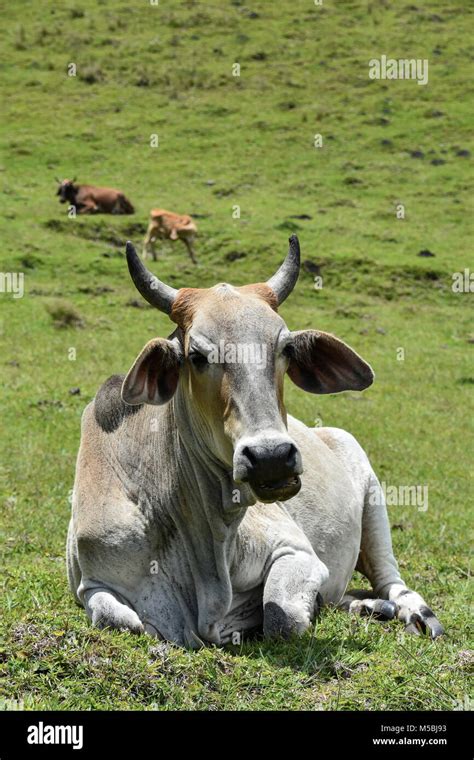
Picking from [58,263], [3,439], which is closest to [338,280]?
[58,263]

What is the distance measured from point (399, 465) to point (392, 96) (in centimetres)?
2883

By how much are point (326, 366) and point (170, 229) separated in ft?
63.2

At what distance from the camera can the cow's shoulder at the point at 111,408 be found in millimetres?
6293

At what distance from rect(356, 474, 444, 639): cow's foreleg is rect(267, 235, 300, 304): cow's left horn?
86.2 inches


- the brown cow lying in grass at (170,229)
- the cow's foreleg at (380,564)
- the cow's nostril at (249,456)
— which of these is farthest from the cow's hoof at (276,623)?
the brown cow lying in grass at (170,229)

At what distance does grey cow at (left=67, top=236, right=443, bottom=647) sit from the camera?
209 inches

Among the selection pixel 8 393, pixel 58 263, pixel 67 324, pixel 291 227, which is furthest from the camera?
pixel 291 227

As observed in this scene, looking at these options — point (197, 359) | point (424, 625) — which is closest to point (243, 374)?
point (197, 359)

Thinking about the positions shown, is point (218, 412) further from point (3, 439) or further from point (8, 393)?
point (8, 393)

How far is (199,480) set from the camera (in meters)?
5.72

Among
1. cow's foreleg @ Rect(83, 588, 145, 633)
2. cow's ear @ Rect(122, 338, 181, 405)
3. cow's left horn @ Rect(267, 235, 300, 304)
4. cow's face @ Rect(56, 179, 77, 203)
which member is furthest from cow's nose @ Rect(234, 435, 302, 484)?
cow's face @ Rect(56, 179, 77, 203)

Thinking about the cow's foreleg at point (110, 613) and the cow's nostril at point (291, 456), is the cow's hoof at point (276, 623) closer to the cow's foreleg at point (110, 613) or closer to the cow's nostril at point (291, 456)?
the cow's foreleg at point (110, 613)

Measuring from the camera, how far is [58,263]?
22.5 m

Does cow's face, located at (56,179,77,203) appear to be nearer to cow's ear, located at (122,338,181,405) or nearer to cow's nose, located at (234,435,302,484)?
cow's ear, located at (122,338,181,405)
